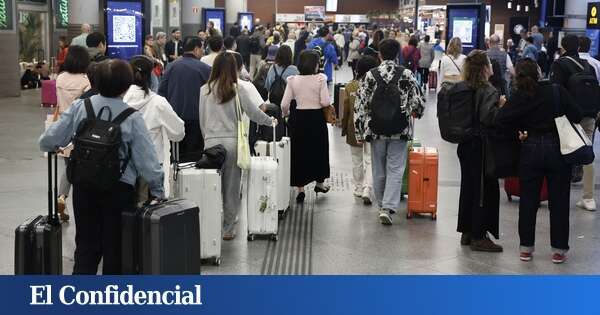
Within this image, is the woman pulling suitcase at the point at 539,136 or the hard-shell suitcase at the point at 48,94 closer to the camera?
the woman pulling suitcase at the point at 539,136

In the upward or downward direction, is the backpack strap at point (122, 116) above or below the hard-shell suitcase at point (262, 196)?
above

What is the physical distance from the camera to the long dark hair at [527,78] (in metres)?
6.66

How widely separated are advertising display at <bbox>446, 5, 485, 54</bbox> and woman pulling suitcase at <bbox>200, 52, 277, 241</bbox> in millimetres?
12800

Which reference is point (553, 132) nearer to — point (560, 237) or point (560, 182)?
point (560, 182)

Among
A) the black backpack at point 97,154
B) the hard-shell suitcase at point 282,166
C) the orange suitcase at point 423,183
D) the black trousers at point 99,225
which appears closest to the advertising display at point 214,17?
the hard-shell suitcase at point 282,166

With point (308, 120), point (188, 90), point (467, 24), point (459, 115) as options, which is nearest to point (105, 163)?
point (188, 90)

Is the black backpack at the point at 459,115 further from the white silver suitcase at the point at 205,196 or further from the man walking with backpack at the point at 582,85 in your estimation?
the white silver suitcase at the point at 205,196

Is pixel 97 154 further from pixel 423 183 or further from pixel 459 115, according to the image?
pixel 423 183

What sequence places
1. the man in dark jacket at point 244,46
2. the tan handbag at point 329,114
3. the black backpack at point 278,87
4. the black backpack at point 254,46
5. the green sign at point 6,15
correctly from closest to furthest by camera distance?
the tan handbag at point 329,114 < the black backpack at point 278,87 < the green sign at point 6,15 < the man in dark jacket at point 244,46 < the black backpack at point 254,46

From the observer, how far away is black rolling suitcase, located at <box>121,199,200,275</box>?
16.3ft

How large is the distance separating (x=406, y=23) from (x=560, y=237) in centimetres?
4308

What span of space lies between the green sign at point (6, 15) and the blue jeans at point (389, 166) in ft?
49.9

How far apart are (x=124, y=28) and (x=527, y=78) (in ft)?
31.9

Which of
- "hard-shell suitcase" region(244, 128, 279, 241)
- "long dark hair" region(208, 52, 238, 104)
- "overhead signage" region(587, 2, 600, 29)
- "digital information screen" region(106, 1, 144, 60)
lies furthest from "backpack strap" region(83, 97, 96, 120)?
"overhead signage" region(587, 2, 600, 29)
